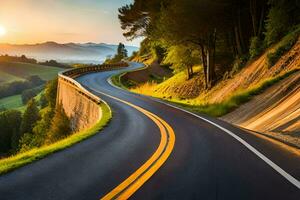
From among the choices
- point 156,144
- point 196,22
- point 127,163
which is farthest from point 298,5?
point 127,163

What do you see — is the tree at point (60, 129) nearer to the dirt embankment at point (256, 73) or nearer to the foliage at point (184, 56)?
the dirt embankment at point (256, 73)

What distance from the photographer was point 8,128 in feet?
295

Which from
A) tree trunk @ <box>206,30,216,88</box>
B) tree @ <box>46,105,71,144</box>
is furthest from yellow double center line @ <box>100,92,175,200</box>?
tree trunk @ <box>206,30,216,88</box>

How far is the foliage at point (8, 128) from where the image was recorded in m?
86.3

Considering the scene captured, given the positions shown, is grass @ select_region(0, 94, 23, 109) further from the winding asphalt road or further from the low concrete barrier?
the winding asphalt road

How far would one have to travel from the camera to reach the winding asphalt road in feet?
20.3

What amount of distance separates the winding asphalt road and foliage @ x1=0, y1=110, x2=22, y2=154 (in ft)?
254

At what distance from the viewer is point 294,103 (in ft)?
45.8

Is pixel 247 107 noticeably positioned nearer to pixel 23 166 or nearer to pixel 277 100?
pixel 277 100

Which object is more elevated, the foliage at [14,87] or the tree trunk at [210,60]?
the tree trunk at [210,60]

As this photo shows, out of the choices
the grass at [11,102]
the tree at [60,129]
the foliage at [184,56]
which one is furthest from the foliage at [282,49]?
the grass at [11,102]

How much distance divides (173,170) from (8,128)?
8964cm

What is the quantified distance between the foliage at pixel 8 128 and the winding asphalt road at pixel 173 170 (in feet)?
254

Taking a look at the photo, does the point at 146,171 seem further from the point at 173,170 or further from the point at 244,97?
the point at 244,97
